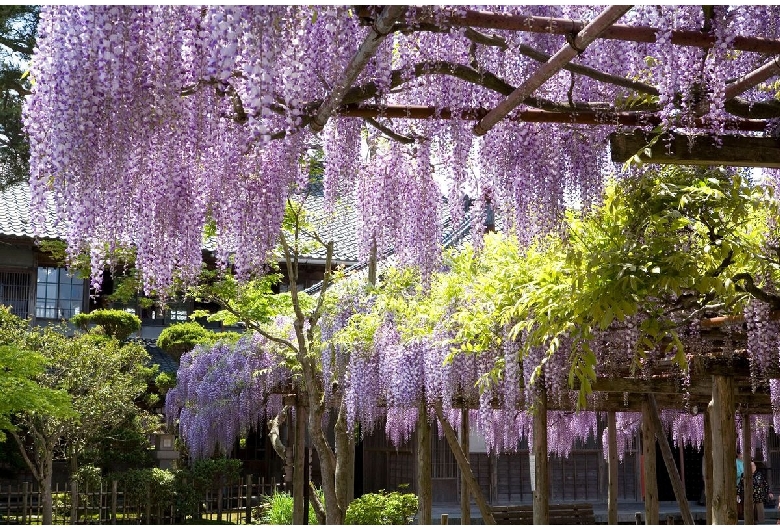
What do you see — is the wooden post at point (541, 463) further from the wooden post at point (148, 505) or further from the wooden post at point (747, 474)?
the wooden post at point (148, 505)

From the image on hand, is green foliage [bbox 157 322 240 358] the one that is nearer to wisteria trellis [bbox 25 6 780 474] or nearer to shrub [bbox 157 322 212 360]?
shrub [bbox 157 322 212 360]

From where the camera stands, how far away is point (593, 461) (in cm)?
1691

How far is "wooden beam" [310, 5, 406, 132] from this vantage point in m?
2.98

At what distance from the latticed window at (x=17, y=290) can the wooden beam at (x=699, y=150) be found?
13.7 meters

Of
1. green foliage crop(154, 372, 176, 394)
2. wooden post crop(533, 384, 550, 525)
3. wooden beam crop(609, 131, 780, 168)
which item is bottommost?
wooden post crop(533, 384, 550, 525)

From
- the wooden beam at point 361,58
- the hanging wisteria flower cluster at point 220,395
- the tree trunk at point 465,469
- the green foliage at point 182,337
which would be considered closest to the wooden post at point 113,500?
the hanging wisteria flower cluster at point 220,395

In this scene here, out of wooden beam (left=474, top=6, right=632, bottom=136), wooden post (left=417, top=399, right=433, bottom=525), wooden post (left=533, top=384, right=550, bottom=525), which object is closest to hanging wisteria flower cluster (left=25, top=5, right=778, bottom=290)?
wooden beam (left=474, top=6, right=632, bottom=136)

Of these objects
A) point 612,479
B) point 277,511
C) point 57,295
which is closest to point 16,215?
point 57,295

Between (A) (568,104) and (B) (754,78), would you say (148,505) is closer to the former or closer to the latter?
(A) (568,104)

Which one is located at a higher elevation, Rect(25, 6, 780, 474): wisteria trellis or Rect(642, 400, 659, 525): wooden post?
Rect(25, 6, 780, 474): wisteria trellis

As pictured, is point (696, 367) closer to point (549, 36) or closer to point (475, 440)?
point (549, 36)

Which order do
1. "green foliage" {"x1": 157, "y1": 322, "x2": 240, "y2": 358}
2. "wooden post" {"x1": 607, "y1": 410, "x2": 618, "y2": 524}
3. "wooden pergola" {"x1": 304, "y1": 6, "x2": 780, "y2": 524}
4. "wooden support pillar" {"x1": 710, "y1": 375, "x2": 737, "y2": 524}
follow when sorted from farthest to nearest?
"green foliage" {"x1": 157, "y1": 322, "x2": 240, "y2": 358}
"wooden post" {"x1": 607, "y1": 410, "x2": 618, "y2": 524}
"wooden support pillar" {"x1": 710, "y1": 375, "x2": 737, "y2": 524}
"wooden pergola" {"x1": 304, "y1": 6, "x2": 780, "y2": 524}

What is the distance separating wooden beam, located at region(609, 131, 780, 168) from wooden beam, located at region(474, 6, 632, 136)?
0.58 m

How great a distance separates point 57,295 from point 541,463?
11.3 m
